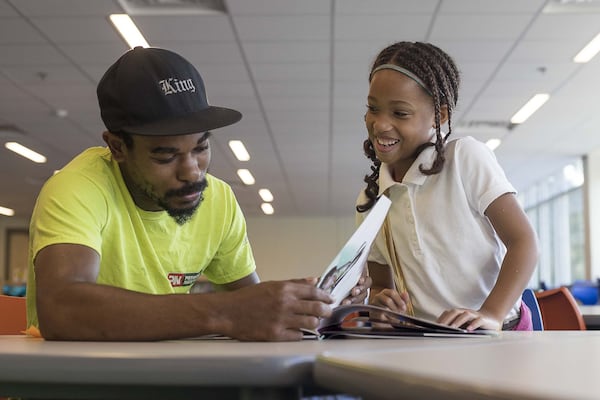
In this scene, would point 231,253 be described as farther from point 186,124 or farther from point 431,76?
point 431,76

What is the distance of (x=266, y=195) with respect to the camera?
46.9 ft

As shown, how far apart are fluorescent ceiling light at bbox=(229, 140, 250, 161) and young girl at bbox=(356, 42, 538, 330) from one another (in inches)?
294

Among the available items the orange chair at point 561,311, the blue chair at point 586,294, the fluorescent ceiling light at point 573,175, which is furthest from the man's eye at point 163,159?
the fluorescent ceiling light at point 573,175

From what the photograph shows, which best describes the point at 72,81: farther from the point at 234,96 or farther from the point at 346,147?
the point at 346,147

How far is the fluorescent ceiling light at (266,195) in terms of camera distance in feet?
44.9

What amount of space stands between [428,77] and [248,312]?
92 cm

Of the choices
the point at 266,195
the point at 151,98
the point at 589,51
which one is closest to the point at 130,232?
the point at 151,98

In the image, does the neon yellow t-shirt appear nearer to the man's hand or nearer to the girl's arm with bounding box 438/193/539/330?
the man's hand

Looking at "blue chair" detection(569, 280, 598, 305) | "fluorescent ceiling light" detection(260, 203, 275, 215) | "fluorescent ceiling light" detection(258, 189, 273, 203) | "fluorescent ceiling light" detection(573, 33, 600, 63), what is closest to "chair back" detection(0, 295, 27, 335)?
"fluorescent ceiling light" detection(573, 33, 600, 63)

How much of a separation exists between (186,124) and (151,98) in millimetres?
82

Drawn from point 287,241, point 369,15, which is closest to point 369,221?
point 369,15

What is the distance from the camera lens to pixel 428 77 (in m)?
1.77

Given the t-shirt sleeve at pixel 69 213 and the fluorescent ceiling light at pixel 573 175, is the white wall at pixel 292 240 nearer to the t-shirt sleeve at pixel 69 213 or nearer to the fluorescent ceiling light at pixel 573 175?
the fluorescent ceiling light at pixel 573 175

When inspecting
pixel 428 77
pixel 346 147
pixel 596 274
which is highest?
pixel 346 147
